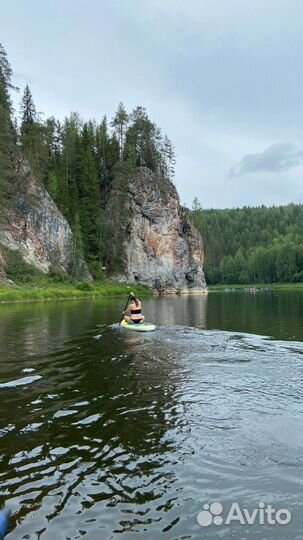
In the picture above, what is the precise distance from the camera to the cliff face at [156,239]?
9788 centimetres

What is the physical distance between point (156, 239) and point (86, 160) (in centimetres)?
2369

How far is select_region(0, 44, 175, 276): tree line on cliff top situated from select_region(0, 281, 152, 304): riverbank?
20.6 feet

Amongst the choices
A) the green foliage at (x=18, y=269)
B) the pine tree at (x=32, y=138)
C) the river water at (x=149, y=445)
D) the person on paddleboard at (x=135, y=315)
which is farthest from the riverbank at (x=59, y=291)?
the river water at (x=149, y=445)

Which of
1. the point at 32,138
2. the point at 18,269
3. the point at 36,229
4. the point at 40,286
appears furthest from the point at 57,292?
the point at 32,138

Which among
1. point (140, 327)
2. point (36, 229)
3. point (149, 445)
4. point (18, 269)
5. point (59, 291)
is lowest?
point (149, 445)

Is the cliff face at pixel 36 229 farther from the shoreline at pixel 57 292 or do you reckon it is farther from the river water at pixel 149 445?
the river water at pixel 149 445

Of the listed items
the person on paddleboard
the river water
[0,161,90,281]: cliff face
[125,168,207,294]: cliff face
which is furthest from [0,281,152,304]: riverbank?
the river water

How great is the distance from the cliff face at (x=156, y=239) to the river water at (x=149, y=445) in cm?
7911

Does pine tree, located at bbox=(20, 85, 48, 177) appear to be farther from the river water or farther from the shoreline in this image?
the river water

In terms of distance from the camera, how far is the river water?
599 cm

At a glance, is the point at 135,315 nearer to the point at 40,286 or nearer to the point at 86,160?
the point at 40,286

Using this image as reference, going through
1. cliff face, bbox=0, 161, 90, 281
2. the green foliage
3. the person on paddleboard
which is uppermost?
cliff face, bbox=0, 161, 90, 281

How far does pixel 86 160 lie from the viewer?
9506 cm

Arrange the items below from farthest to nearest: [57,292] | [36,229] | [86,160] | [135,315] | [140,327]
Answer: [86,160], [36,229], [57,292], [135,315], [140,327]
